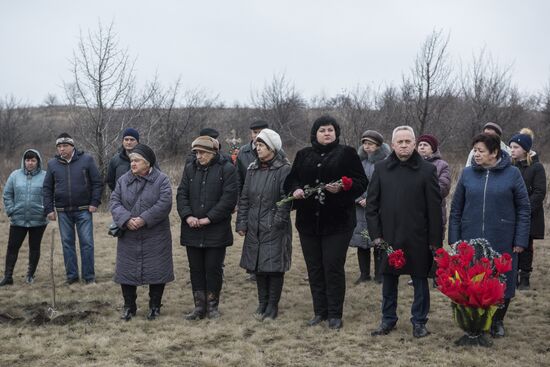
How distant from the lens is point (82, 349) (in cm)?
478

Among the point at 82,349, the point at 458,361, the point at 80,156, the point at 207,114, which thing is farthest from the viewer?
the point at 207,114

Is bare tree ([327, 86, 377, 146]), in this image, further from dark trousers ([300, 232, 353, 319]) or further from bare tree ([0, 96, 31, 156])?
bare tree ([0, 96, 31, 156])

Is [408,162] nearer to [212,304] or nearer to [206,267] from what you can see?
[206,267]

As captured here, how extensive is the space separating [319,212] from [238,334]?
1.35 metres

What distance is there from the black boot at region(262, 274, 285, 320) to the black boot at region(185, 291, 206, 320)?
634 millimetres

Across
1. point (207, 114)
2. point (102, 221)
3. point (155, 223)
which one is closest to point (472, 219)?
point (155, 223)

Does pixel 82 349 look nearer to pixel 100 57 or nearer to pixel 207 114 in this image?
pixel 100 57

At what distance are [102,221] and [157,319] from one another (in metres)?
7.42

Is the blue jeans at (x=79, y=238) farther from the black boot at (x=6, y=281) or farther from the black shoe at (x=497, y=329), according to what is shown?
the black shoe at (x=497, y=329)

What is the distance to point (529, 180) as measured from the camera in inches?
260

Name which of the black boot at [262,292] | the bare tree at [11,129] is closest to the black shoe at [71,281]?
the black boot at [262,292]

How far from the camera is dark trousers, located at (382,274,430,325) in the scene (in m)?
5.00

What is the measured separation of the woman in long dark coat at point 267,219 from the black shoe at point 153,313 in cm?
102

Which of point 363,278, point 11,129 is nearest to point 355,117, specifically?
point 363,278
